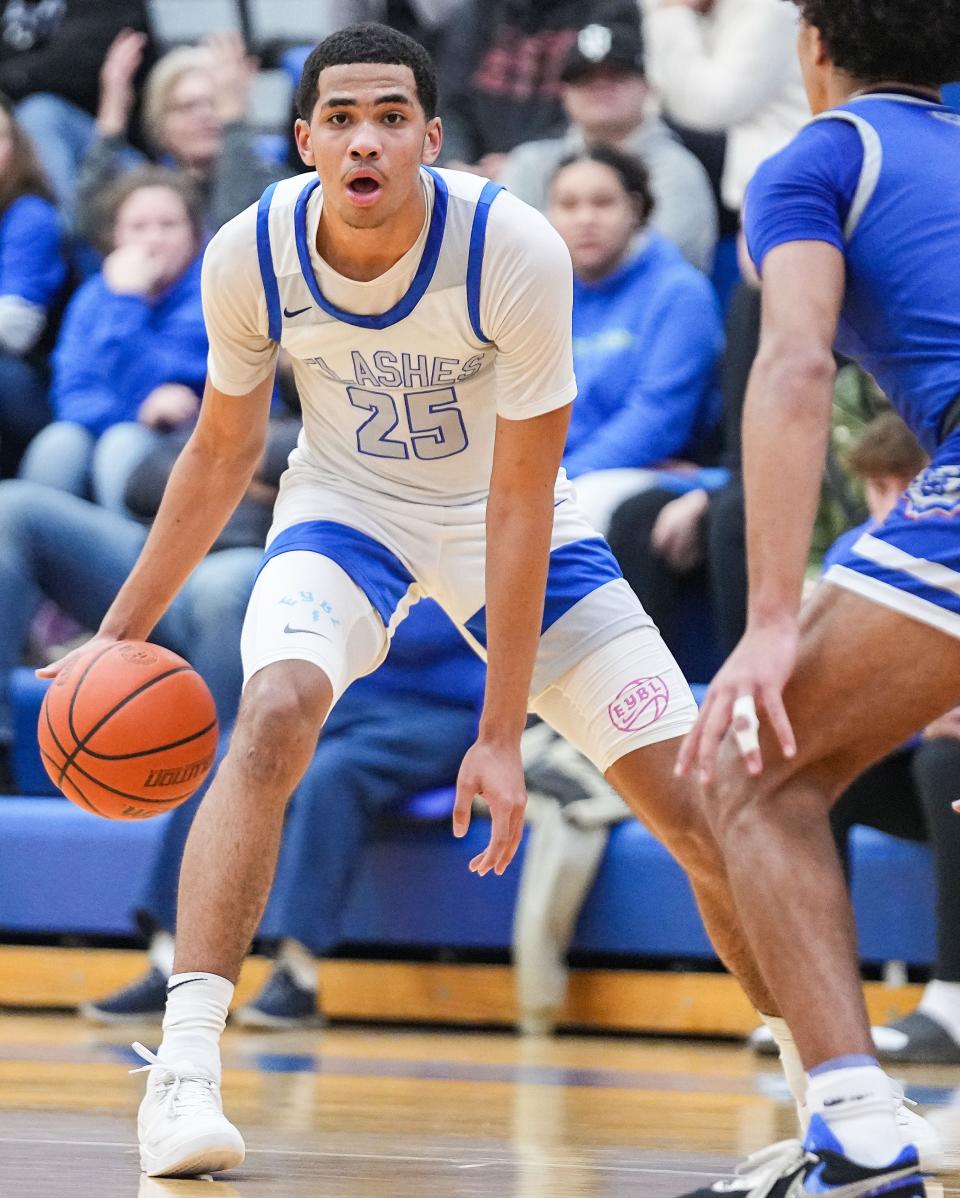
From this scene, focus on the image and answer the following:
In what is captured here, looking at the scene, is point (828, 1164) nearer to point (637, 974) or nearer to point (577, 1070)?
point (577, 1070)

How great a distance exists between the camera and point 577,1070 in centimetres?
533

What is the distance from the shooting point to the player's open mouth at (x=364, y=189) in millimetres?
3740

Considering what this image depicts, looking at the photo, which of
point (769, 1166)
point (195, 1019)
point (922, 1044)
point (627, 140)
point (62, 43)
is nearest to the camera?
point (769, 1166)

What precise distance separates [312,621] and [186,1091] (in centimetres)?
90

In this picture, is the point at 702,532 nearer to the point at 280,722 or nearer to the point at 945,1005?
the point at 945,1005

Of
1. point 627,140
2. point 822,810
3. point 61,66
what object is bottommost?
point 822,810

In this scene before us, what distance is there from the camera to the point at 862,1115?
2686 mm

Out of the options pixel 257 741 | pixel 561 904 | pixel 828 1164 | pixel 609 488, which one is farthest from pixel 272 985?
pixel 828 1164

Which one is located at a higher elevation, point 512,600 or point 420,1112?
point 512,600

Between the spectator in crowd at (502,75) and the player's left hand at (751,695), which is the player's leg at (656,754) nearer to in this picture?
the player's left hand at (751,695)

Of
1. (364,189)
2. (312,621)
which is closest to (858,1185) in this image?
(312,621)

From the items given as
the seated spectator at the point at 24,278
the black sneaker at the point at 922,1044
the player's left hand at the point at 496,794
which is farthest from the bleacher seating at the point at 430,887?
the player's left hand at the point at 496,794

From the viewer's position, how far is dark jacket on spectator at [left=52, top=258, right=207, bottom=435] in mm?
7621

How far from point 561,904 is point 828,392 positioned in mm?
3546
